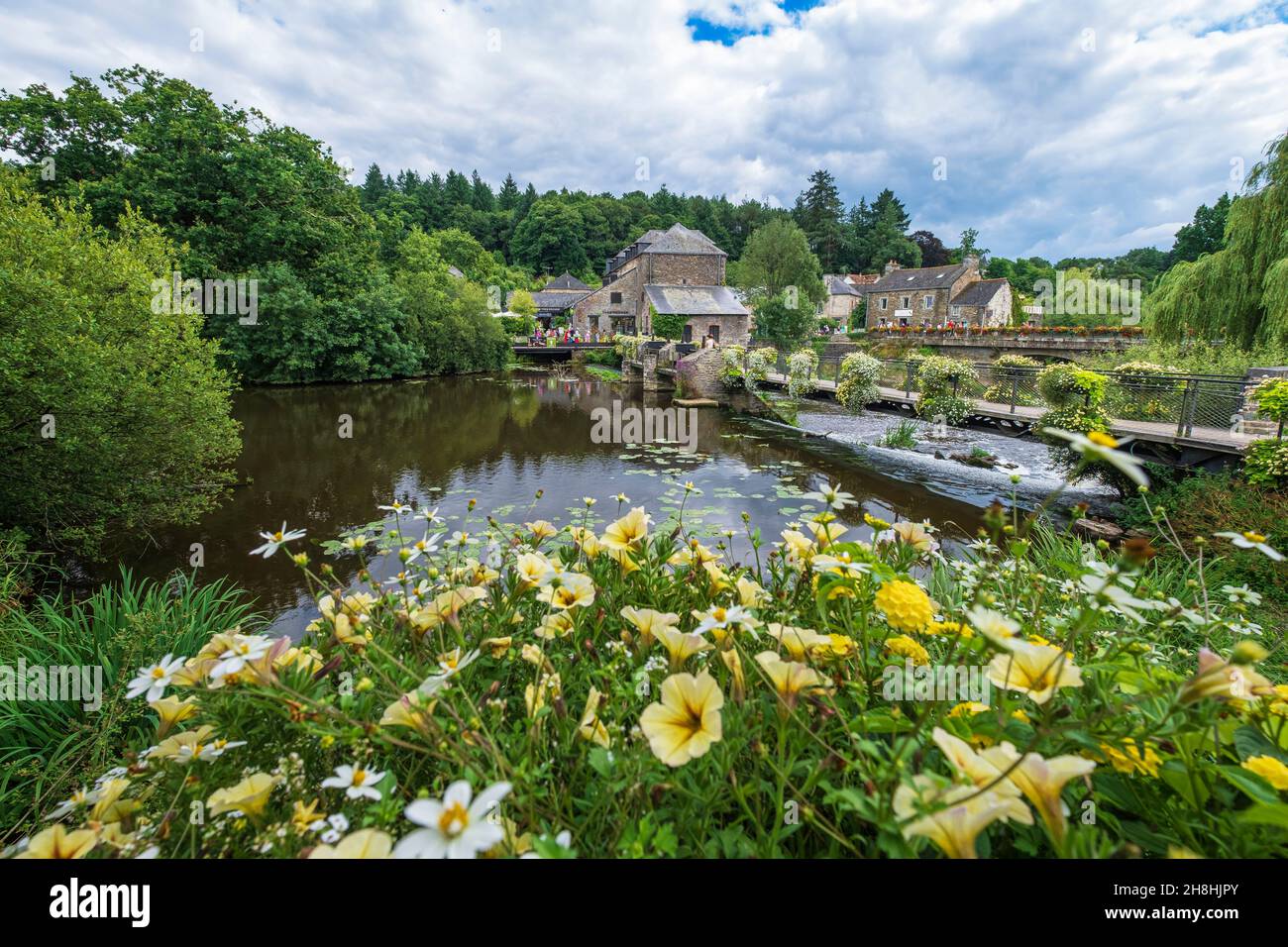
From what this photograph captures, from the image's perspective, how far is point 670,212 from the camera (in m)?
76.8

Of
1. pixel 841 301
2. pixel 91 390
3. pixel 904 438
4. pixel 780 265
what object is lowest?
pixel 904 438

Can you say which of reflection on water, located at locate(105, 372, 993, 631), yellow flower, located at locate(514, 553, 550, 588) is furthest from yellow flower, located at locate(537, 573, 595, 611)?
reflection on water, located at locate(105, 372, 993, 631)

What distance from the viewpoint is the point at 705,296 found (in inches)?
1480

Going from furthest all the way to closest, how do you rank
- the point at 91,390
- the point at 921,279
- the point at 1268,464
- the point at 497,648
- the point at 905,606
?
the point at 921,279, the point at 1268,464, the point at 91,390, the point at 497,648, the point at 905,606

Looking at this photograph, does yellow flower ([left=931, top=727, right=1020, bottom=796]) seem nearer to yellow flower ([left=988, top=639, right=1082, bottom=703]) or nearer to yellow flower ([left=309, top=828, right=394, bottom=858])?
yellow flower ([left=988, top=639, right=1082, bottom=703])

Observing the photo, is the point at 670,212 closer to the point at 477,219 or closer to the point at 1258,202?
the point at 477,219

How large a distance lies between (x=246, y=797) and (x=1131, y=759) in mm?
1638

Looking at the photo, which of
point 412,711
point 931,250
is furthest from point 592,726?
point 931,250

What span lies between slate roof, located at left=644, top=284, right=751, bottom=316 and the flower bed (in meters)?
34.7

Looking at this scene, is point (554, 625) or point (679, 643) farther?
point (554, 625)

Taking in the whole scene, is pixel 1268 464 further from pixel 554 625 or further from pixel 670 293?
pixel 670 293

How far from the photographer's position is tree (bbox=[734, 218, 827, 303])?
42375 mm

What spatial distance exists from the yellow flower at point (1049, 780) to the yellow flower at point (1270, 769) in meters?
0.33
